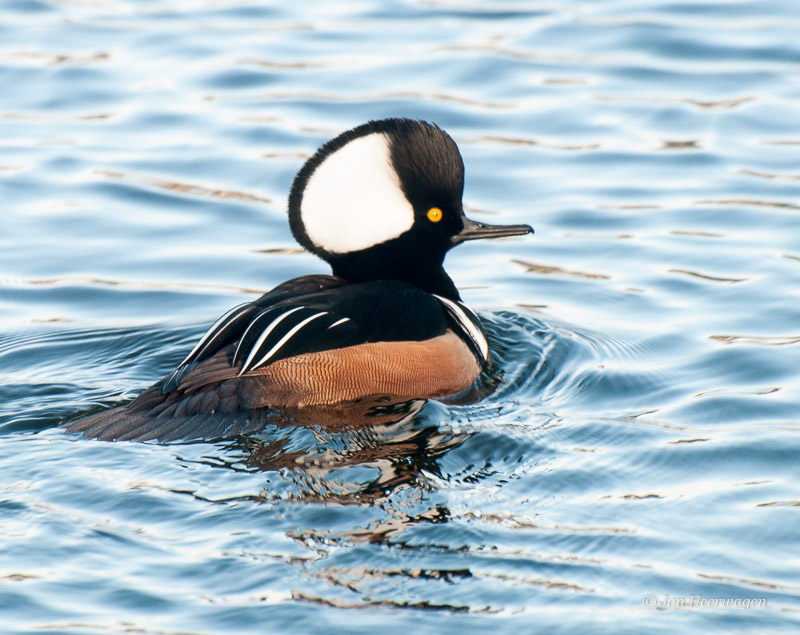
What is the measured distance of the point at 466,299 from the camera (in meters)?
8.06

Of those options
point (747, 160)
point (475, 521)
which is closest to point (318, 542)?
point (475, 521)

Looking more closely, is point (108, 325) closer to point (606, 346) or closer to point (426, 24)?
point (606, 346)

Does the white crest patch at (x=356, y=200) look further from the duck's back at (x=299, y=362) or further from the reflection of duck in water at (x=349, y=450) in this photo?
the reflection of duck in water at (x=349, y=450)

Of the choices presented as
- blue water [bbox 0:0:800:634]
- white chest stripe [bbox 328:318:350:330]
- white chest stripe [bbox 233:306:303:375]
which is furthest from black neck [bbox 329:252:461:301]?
white chest stripe [bbox 233:306:303:375]

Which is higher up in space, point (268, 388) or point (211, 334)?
point (211, 334)

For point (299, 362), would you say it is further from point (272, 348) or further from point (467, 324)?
point (467, 324)

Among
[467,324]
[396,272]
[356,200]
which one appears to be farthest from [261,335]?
[467,324]

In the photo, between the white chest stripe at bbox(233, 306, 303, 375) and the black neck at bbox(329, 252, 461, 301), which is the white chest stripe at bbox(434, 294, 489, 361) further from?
the white chest stripe at bbox(233, 306, 303, 375)

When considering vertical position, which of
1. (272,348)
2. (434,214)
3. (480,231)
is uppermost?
(434,214)

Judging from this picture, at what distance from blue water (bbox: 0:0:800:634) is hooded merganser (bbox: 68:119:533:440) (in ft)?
0.77

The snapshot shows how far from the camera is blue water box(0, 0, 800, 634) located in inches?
180

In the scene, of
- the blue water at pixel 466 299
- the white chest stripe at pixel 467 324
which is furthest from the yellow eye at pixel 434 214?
the blue water at pixel 466 299

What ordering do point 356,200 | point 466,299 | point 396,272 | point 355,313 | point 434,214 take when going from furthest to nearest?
1. point 466,299
2. point 396,272
3. point 434,214
4. point 356,200
5. point 355,313

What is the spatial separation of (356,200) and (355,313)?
28.9 inches
